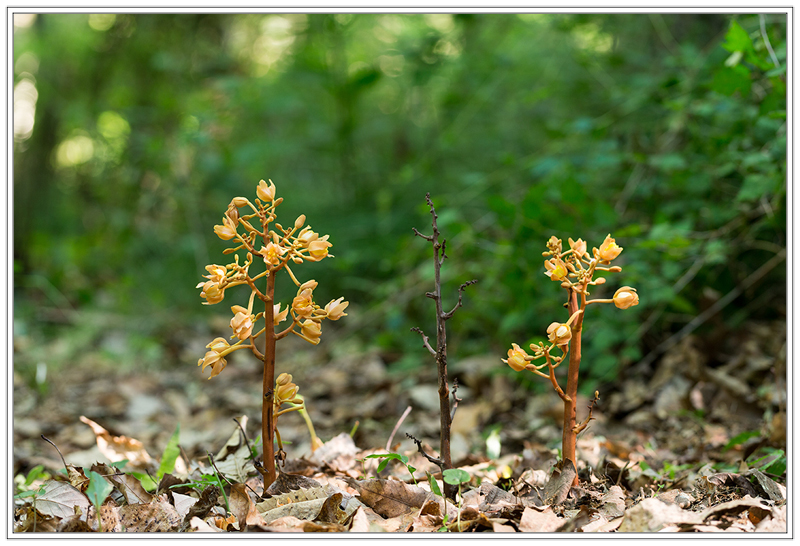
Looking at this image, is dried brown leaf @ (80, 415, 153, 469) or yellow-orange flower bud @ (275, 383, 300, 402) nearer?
yellow-orange flower bud @ (275, 383, 300, 402)

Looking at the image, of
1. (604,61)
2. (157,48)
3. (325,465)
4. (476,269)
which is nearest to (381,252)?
(476,269)

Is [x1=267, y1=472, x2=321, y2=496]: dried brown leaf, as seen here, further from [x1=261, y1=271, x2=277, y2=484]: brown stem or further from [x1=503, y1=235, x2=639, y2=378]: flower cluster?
[x1=503, y1=235, x2=639, y2=378]: flower cluster

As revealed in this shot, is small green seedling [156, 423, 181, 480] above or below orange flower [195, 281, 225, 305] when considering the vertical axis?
below

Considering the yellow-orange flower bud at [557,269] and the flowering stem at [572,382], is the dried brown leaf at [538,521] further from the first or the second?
the yellow-orange flower bud at [557,269]

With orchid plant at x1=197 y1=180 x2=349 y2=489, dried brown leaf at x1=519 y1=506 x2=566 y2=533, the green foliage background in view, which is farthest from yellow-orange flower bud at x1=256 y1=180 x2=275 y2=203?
the green foliage background

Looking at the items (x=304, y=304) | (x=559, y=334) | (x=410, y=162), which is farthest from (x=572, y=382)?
(x=410, y=162)
